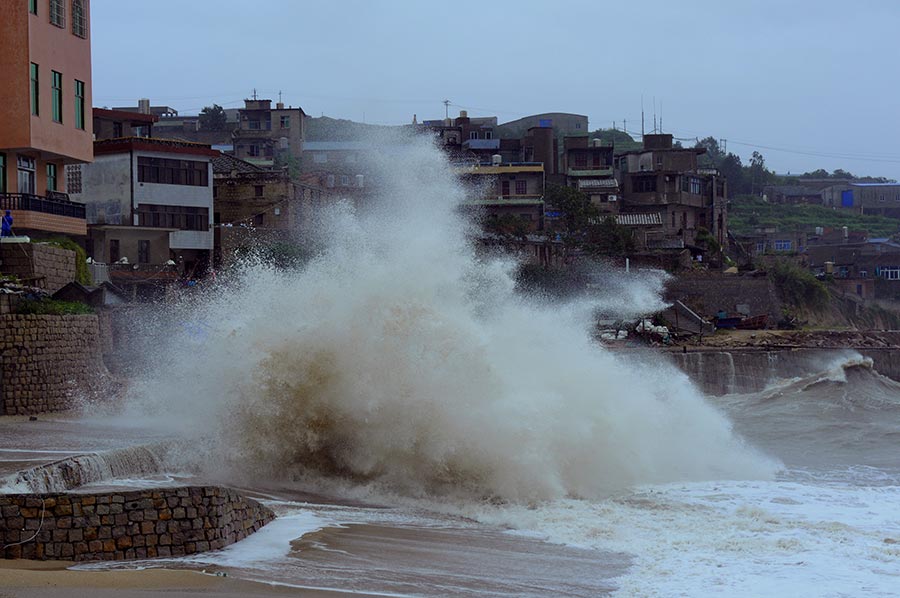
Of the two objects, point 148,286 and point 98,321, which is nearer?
point 98,321

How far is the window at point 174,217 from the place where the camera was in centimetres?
3656

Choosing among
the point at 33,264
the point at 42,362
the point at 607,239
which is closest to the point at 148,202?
A: the point at 33,264

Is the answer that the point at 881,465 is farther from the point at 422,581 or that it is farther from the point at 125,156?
the point at 125,156

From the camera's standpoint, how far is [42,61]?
2655 cm

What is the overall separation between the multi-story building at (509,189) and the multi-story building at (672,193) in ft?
22.3

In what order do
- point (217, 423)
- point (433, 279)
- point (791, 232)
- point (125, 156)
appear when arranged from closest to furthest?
point (217, 423)
point (433, 279)
point (125, 156)
point (791, 232)

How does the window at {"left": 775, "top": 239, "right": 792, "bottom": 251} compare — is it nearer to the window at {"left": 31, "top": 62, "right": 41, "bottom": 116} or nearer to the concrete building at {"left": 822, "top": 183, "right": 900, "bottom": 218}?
the concrete building at {"left": 822, "top": 183, "right": 900, "bottom": 218}

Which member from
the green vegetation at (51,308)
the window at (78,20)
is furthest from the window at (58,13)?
the green vegetation at (51,308)

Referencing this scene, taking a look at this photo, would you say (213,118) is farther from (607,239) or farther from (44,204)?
(44,204)

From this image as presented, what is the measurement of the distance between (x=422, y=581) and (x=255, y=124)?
56059mm

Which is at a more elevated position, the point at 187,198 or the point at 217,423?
the point at 187,198

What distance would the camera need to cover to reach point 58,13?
27.3 m

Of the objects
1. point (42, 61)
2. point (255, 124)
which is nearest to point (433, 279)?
point (42, 61)

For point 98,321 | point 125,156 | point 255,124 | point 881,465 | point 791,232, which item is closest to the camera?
point 881,465
